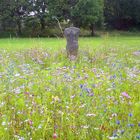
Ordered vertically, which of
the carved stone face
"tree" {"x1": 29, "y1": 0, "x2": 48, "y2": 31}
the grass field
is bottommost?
the grass field

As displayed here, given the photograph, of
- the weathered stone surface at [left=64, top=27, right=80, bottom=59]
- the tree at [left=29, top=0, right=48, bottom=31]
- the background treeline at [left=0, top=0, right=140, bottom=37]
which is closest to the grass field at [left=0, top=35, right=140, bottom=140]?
the weathered stone surface at [left=64, top=27, right=80, bottom=59]

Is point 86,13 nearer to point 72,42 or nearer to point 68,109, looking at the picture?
point 72,42

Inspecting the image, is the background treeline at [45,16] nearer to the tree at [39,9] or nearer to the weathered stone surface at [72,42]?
the tree at [39,9]

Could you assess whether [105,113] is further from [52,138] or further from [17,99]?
[17,99]

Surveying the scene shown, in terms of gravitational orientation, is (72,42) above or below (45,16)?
below

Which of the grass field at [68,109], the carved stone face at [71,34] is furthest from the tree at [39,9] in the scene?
the grass field at [68,109]

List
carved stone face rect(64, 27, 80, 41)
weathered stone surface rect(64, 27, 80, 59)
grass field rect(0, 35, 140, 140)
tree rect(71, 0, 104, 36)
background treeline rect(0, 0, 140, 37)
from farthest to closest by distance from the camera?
background treeline rect(0, 0, 140, 37) < tree rect(71, 0, 104, 36) < carved stone face rect(64, 27, 80, 41) < weathered stone surface rect(64, 27, 80, 59) < grass field rect(0, 35, 140, 140)

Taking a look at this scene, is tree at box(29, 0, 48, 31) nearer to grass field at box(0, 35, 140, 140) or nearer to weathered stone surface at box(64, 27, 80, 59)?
weathered stone surface at box(64, 27, 80, 59)

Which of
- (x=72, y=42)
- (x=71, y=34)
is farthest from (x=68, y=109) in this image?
(x=71, y=34)

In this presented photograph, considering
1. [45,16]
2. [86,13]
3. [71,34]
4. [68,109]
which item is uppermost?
[86,13]

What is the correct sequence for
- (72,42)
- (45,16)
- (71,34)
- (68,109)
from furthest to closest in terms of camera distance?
1. (45,16)
2. (71,34)
3. (72,42)
4. (68,109)

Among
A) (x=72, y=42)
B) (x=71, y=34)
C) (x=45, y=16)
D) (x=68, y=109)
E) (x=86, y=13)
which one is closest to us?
(x=68, y=109)

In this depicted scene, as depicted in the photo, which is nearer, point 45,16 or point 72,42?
point 72,42

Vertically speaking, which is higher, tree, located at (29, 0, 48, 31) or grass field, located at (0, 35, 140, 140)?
tree, located at (29, 0, 48, 31)
